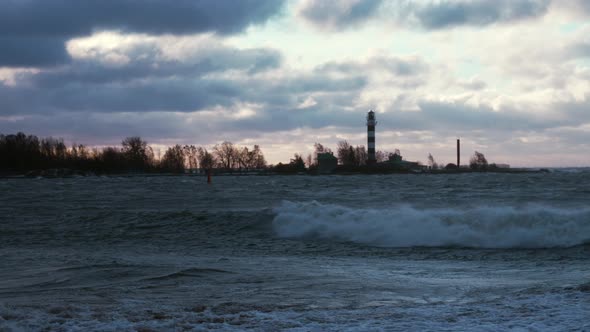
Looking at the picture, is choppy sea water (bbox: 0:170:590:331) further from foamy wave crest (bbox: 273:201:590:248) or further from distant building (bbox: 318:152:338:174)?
distant building (bbox: 318:152:338:174)

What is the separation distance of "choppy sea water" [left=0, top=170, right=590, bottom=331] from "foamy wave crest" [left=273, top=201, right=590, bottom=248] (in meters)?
0.05

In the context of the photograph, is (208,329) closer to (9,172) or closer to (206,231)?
(206,231)

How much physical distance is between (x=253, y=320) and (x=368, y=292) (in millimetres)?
2333

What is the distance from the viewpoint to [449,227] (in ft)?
51.2

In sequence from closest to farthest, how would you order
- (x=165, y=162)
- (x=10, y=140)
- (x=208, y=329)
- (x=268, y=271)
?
(x=208, y=329) < (x=268, y=271) < (x=10, y=140) < (x=165, y=162)

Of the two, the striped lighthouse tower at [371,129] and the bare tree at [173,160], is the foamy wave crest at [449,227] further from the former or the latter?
the bare tree at [173,160]

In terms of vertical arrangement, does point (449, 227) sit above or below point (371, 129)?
below

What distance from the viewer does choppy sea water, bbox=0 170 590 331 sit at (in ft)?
17.6

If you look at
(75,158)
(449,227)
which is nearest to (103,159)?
(75,158)

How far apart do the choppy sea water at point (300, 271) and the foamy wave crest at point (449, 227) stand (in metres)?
0.05

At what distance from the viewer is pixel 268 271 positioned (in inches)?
372

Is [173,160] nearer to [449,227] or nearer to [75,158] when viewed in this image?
[75,158]

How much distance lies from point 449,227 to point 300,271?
7324 millimetres

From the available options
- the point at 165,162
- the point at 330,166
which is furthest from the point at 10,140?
the point at 330,166
